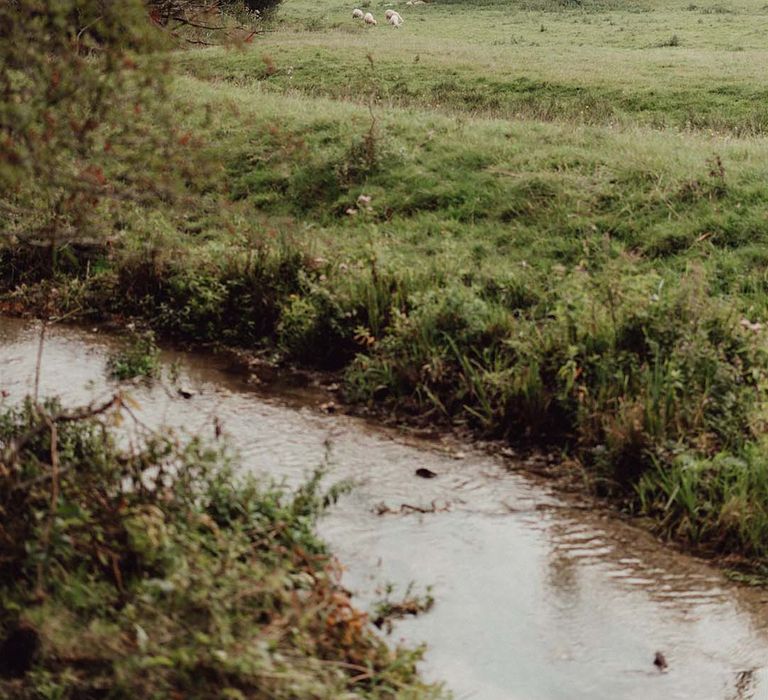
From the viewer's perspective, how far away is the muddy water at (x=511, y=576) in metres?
5.51

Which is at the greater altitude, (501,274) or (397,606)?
(501,274)

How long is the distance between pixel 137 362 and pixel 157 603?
19.6 ft

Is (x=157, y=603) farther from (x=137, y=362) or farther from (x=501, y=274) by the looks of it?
(x=501, y=274)

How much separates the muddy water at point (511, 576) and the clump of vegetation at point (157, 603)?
0.82m

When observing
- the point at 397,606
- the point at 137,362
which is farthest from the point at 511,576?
the point at 137,362

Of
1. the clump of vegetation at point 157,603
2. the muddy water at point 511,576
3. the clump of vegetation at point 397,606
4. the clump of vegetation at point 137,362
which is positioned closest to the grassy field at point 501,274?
the muddy water at point 511,576

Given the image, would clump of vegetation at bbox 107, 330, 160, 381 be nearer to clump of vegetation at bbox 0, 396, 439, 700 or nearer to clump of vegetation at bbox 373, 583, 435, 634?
clump of vegetation at bbox 0, 396, 439, 700

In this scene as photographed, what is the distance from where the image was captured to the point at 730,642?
5.88 m

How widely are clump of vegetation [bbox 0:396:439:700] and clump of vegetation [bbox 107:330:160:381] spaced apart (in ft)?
14.5

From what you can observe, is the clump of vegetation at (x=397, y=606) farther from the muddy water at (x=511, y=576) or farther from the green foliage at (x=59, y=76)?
the green foliage at (x=59, y=76)

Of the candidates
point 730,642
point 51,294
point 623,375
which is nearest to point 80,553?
point 730,642

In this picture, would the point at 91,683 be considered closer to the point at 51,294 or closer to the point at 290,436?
the point at 290,436

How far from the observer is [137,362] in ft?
33.1

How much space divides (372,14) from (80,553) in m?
47.2
